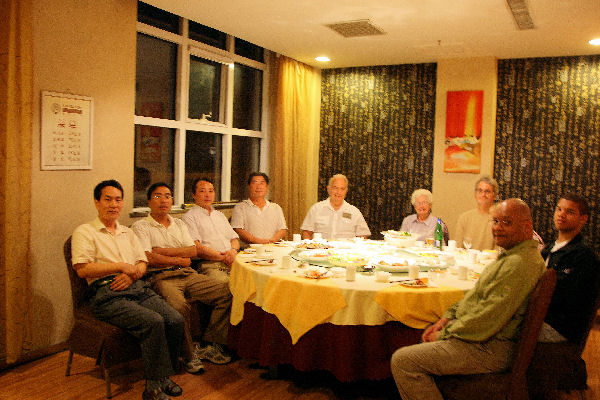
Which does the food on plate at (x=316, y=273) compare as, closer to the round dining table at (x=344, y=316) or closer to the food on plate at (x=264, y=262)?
the round dining table at (x=344, y=316)

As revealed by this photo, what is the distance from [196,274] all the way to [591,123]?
14.2ft

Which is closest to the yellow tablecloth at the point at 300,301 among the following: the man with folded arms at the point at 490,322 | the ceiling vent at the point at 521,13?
the man with folded arms at the point at 490,322

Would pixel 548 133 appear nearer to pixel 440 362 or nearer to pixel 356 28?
pixel 356 28

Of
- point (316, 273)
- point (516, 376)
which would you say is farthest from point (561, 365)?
point (316, 273)

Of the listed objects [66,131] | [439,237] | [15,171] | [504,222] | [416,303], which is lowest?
[416,303]

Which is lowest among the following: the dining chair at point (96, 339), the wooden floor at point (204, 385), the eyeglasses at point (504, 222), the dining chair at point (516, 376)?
the wooden floor at point (204, 385)

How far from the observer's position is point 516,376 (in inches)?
86.7

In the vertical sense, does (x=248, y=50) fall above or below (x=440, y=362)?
above

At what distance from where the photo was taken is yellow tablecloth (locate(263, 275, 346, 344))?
2.82 m

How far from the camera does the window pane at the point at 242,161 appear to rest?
5.95m

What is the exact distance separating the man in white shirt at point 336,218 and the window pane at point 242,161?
1.32 m

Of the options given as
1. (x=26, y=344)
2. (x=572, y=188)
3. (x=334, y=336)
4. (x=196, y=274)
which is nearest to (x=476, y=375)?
(x=334, y=336)

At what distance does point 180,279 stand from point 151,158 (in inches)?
59.6

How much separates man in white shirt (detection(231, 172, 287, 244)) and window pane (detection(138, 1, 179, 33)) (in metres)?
1.55
